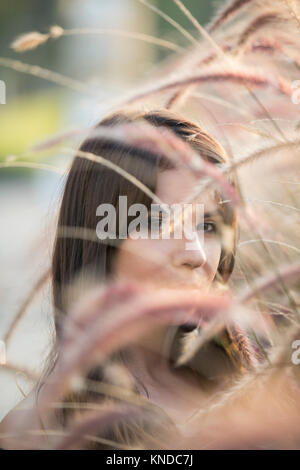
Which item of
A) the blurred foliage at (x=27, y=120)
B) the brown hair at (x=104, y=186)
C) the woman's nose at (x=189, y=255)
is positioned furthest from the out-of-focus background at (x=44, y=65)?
the woman's nose at (x=189, y=255)

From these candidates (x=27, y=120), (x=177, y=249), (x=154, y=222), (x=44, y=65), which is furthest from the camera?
(x=44, y=65)

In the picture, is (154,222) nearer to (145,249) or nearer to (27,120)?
(145,249)

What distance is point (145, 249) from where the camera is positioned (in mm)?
725

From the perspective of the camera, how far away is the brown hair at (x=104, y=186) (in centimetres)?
81

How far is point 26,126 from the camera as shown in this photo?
7.53m

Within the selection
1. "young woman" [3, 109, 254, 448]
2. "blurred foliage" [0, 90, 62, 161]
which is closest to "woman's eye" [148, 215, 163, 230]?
"young woman" [3, 109, 254, 448]

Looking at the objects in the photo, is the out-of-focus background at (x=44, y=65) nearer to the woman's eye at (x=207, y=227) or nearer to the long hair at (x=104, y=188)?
the long hair at (x=104, y=188)

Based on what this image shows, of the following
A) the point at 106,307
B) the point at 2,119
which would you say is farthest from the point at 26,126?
the point at 106,307

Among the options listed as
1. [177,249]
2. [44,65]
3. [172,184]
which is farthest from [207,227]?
[44,65]

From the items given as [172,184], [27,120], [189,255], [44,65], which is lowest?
[189,255]

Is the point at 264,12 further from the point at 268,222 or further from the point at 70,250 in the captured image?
the point at 70,250

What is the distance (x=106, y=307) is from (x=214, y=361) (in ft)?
1.45

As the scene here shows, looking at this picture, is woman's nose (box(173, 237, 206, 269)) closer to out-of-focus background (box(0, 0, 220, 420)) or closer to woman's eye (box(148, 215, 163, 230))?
woman's eye (box(148, 215, 163, 230))

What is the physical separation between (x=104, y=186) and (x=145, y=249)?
154 mm
